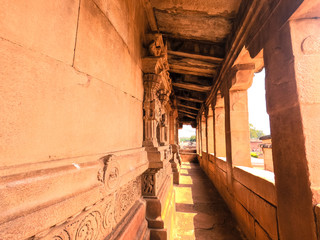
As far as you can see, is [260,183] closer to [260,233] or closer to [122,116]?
[260,233]

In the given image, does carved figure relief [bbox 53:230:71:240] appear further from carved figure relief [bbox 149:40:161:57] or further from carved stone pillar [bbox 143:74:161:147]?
carved figure relief [bbox 149:40:161:57]

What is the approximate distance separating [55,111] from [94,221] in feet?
2.45

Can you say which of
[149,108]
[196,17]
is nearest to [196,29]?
[196,17]

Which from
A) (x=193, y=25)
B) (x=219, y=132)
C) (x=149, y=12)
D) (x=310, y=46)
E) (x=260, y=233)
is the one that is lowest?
(x=260, y=233)

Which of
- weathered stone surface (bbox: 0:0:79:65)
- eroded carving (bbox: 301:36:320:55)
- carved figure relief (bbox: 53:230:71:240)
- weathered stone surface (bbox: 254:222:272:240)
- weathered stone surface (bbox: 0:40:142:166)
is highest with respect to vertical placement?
eroded carving (bbox: 301:36:320:55)

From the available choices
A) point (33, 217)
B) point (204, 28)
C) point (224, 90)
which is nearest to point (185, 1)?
point (204, 28)

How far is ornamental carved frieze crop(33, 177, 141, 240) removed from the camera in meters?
0.75

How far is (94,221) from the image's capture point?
101 centimetres

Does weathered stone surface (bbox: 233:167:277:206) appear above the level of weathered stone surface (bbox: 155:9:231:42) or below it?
below

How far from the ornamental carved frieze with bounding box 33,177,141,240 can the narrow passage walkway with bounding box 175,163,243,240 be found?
195 centimetres

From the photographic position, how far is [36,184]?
2.02ft

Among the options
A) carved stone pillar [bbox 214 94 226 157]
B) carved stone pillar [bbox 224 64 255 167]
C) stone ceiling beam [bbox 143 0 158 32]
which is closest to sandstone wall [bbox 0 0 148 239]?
stone ceiling beam [bbox 143 0 158 32]

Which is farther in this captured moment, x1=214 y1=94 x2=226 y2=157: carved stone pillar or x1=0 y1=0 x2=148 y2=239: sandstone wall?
x1=214 y1=94 x2=226 y2=157: carved stone pillar

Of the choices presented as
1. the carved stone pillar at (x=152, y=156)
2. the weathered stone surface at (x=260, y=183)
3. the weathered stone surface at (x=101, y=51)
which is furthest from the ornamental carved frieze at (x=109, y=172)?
the weathered stone surface at (x=260, y=183)
